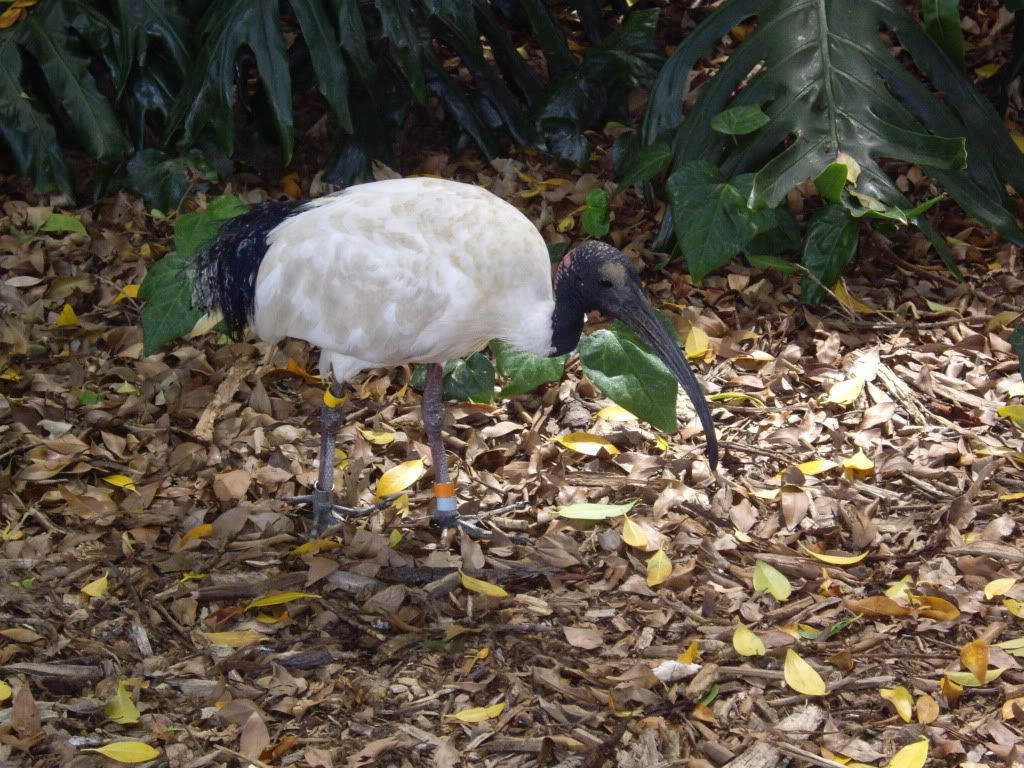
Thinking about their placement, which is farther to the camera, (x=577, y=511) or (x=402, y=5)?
(x=402, y=5)

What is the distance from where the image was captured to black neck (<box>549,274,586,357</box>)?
3.88m

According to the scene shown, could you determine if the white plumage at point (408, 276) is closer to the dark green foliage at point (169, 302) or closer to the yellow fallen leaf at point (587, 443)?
the dark green foliage at point (169, 302)

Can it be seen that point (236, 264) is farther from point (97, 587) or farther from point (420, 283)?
point (97, 587)

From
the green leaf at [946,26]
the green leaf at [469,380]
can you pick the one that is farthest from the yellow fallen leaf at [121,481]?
A: the green leaf at [946,26]

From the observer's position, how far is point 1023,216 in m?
5.43

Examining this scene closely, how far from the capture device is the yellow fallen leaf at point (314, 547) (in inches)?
158

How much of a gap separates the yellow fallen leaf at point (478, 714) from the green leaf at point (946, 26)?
132 inches

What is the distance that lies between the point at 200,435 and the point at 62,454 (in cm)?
49

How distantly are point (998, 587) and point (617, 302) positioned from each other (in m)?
1.46

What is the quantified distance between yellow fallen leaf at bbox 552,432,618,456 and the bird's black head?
2.21 feet

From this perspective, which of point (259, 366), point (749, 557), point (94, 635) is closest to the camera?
point (94, 635)

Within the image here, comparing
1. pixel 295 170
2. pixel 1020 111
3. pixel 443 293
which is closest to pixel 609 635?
pixel 443 293

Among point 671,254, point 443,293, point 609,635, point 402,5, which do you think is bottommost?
point 609,635

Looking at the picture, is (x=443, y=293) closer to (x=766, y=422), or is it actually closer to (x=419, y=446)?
(x=419, y=446)
